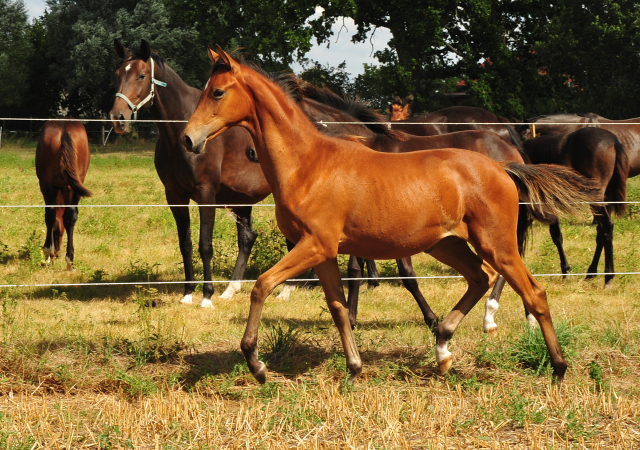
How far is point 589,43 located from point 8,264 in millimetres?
21319

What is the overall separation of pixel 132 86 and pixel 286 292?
9.38ft

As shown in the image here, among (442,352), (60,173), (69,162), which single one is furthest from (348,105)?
(60,173)

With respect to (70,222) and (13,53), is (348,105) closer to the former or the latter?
(70,222)

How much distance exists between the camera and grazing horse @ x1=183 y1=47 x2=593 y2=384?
434 cm

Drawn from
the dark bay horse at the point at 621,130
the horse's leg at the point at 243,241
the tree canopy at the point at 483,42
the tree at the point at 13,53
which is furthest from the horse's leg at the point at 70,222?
the tree at the point at 13,53

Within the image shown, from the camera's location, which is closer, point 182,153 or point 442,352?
point 442,352

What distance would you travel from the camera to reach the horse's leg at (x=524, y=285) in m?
4.60

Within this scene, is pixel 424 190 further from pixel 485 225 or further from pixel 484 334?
pixel 484 334

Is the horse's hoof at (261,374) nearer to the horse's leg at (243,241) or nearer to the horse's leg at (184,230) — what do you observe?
the horse's leg at (184,230)

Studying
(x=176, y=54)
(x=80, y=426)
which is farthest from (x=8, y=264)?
(x=176, y=54)

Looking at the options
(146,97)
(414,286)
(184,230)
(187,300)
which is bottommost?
(187,300)

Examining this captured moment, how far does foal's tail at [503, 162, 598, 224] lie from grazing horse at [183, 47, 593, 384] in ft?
0.80

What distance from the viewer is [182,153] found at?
7.12 meters

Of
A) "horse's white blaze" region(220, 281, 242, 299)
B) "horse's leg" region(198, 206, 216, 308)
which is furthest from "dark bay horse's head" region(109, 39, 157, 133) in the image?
"horse's white blaze" region(220, 281, 242, 299)
